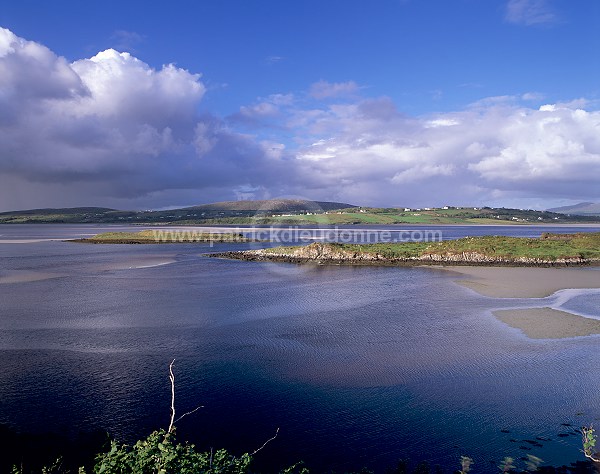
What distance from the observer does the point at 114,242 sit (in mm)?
106750

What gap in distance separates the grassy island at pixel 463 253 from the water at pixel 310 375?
2519cm

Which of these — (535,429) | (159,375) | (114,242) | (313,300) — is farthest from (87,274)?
(114,242)

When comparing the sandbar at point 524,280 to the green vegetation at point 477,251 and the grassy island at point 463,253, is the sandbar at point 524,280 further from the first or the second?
the green vegetation at point 477,251

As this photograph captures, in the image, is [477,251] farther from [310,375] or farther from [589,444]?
[589,444]

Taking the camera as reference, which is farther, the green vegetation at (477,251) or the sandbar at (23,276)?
the green vegetation at (477,251)

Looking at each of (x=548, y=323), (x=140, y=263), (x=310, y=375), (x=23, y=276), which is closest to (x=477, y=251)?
(x=548, y=323)

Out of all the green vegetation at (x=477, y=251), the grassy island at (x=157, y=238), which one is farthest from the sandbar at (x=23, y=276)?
the grassy island at (x=157, y=238)

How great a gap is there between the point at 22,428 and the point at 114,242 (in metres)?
101

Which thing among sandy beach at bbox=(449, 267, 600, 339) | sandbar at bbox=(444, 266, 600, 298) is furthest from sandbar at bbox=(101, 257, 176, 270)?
sandy beach at bbox=(449, 267, 600, 339)

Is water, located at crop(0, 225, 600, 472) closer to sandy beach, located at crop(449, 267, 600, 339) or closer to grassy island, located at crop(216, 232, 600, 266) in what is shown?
sandy beach, located at crop(449, 267, 600, 339)

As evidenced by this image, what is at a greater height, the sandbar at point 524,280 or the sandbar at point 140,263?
the sandbar at point 524,280

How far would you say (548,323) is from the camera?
2592 centimetres

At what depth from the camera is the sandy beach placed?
80.4 feet

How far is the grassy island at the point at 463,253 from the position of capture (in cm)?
5822
